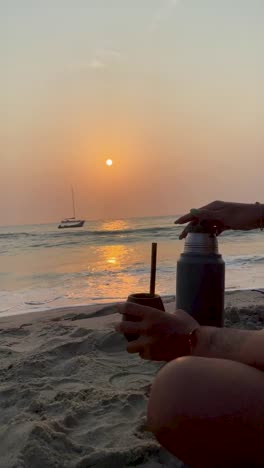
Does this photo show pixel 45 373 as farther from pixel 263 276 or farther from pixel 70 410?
pixel 263 276

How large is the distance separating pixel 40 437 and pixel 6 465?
0.61 feet

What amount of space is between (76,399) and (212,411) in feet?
3.81

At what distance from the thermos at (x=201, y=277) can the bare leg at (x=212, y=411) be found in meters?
0.69

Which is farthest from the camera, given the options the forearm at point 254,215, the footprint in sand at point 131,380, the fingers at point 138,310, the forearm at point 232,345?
the footprint in sand at point 131,380

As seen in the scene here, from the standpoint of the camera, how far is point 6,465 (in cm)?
164

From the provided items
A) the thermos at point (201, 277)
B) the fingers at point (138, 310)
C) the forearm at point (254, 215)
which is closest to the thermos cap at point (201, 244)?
the thermos at point (201, 277)

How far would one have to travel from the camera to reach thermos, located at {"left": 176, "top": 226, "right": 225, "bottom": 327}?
1974 mm

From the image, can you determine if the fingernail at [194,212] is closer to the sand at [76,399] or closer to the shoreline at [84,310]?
the sand at [76,399]

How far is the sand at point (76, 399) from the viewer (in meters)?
1.72

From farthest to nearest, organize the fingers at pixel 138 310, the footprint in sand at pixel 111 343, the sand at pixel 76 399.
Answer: the footprint in sand at pixel 111 343, the sand at pixel 76 399, the fingers at pixel 138 310

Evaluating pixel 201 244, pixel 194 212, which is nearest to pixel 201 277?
pixel 201 244

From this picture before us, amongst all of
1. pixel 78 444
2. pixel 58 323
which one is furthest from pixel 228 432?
pixel 58 323

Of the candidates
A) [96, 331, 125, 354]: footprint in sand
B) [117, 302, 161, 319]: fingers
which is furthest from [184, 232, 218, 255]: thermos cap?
[96, 331, 125, 354]: footprint in sand

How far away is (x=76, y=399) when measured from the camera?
2221 millimetres
